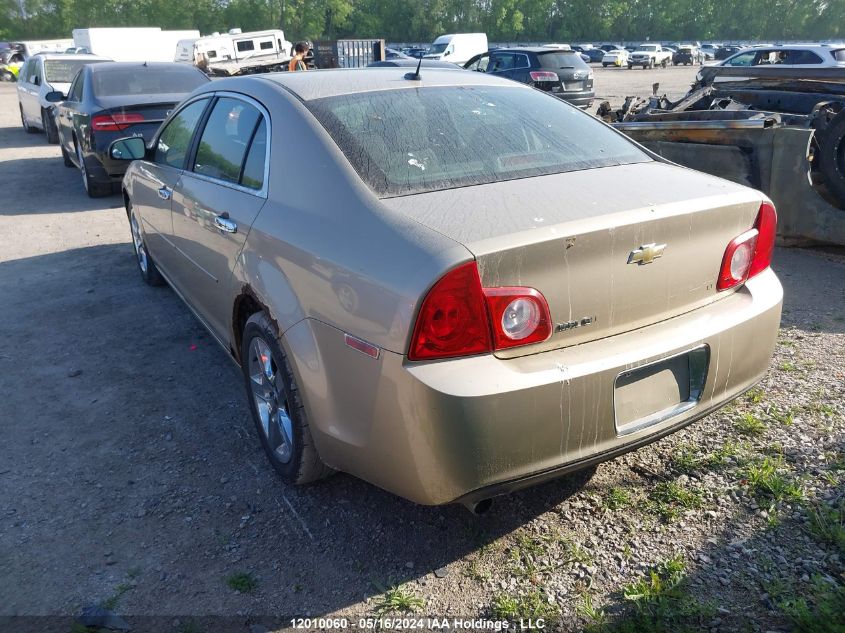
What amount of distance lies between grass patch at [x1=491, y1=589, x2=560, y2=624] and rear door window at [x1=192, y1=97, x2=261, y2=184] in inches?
85.7

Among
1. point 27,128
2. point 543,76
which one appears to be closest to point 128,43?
point 27,128

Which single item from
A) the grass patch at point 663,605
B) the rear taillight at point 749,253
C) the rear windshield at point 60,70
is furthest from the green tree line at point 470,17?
the grass patch at point 663,605

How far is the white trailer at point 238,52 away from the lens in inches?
1244

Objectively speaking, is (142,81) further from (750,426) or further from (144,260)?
(750,426)

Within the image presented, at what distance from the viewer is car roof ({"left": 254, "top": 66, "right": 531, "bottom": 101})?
3.25 metres

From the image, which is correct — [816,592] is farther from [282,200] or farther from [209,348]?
[209,348]

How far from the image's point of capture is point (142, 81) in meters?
9.29

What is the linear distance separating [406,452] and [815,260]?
5105mm

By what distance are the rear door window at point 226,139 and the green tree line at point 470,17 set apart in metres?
86.1

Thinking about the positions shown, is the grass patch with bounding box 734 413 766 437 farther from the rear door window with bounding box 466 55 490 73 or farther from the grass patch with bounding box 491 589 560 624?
the rear door window with bounding box 466 55 490 73

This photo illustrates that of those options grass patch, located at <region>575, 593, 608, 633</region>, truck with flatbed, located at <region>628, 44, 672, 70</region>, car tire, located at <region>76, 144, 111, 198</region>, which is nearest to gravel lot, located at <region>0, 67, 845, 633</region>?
grass patch, located at <region>575, 593, 608, 633</region>

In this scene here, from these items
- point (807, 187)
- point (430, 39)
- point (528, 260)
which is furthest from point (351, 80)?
point (430, 39)

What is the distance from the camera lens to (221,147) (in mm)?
3713

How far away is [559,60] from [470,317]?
1564 centimetres
